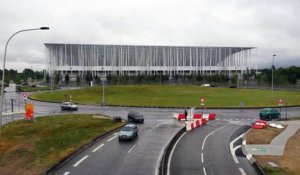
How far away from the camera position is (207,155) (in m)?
33.9

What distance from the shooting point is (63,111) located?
230 feet

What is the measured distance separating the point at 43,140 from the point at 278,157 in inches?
846

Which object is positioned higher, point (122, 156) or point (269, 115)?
point (269, 115)

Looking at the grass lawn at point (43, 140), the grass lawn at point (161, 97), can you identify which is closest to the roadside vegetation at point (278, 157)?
the grass lawn at point (43, 140)

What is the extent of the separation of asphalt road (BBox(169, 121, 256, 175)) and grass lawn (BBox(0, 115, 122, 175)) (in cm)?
887

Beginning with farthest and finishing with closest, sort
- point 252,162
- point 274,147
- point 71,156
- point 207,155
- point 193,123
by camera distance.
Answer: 1. point 193,123
2. point 274,147
3. point 207,155
4. point 71,156
5. point 252,162

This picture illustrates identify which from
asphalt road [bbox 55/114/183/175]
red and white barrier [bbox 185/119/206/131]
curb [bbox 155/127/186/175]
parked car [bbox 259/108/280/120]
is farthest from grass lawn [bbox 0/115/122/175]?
parked car [bbox 259/108/280/120]

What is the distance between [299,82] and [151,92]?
5554cm

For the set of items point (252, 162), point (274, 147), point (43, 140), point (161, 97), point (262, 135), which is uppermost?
point (161, 97)

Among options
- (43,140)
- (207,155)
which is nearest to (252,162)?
(207,155)

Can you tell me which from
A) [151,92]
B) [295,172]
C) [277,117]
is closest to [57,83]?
[151,92]

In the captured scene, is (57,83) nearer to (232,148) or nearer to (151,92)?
(151,92)

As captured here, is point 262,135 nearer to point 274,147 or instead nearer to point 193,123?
point 274,147

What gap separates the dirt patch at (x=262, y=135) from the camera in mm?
40475
